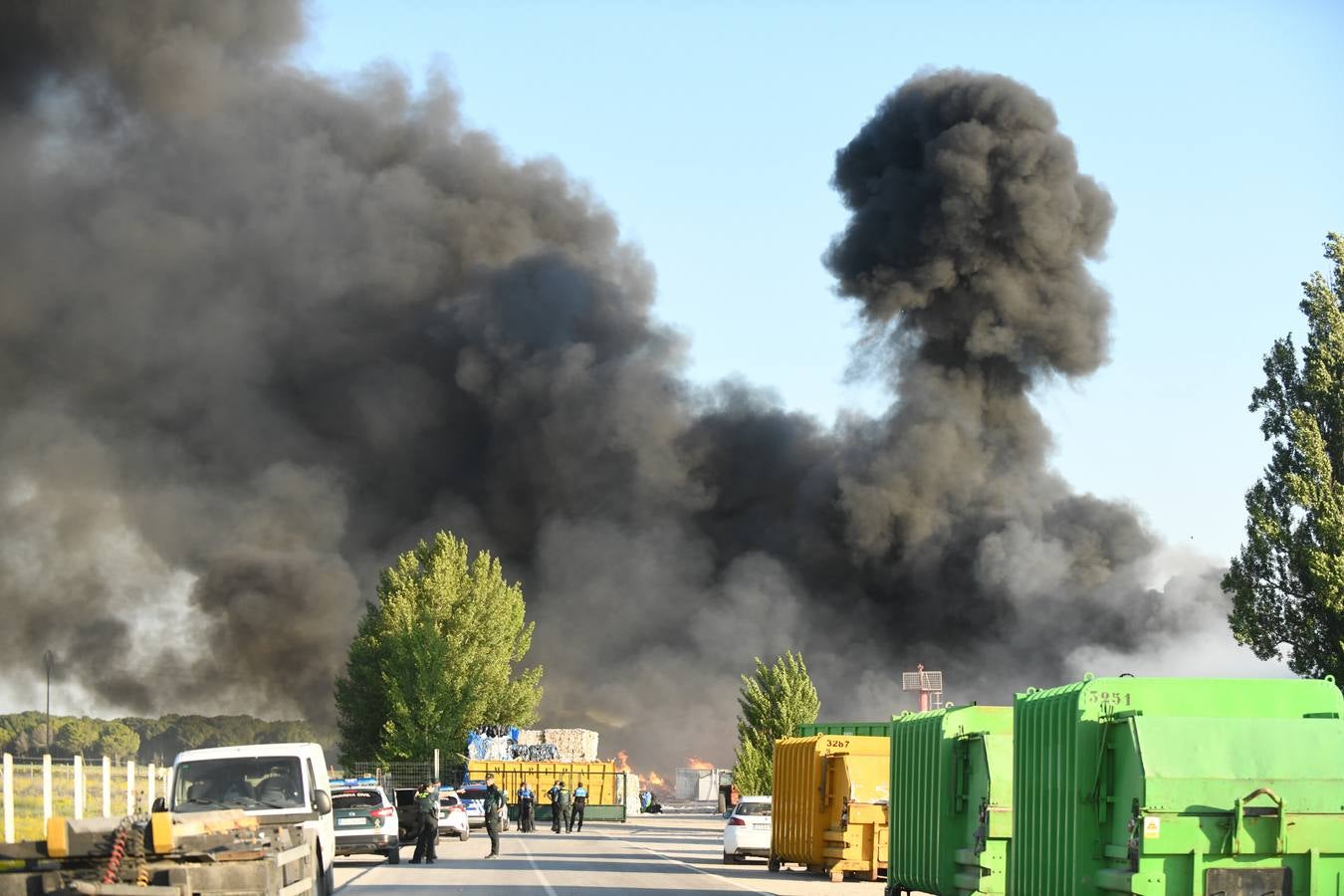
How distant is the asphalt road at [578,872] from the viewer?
22297 mm

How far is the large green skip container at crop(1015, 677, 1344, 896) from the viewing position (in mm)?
12844

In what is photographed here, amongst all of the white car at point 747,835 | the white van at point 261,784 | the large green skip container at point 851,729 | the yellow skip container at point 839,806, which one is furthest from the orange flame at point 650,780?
the white van at point 261,784

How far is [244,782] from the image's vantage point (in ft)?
55.6

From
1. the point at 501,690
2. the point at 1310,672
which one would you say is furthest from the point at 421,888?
the point at 501,690

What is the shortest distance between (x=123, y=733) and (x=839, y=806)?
124872 millimetres

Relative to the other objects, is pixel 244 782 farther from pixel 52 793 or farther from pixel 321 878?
pixel 52 793

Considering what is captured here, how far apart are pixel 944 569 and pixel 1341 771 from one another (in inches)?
2590

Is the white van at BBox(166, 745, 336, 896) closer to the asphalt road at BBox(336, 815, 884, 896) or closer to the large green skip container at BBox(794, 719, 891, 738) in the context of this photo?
the asphalt road at BBox(336, 815, 884, 896)

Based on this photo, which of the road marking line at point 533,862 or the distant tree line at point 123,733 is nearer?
the road marking line at point 533,862

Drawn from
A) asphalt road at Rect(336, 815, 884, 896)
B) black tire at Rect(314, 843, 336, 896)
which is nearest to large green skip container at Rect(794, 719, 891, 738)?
asphalt road at Rect(336, 815, 884, 896)

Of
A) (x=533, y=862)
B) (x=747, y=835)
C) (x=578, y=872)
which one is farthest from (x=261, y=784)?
(x=747, y=835)

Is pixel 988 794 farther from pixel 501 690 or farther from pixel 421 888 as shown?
pixel 501 690

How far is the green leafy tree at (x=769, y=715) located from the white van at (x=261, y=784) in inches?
1264

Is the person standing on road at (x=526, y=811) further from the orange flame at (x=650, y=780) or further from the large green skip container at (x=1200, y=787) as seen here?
the orange flame at (x=650, y=780)
